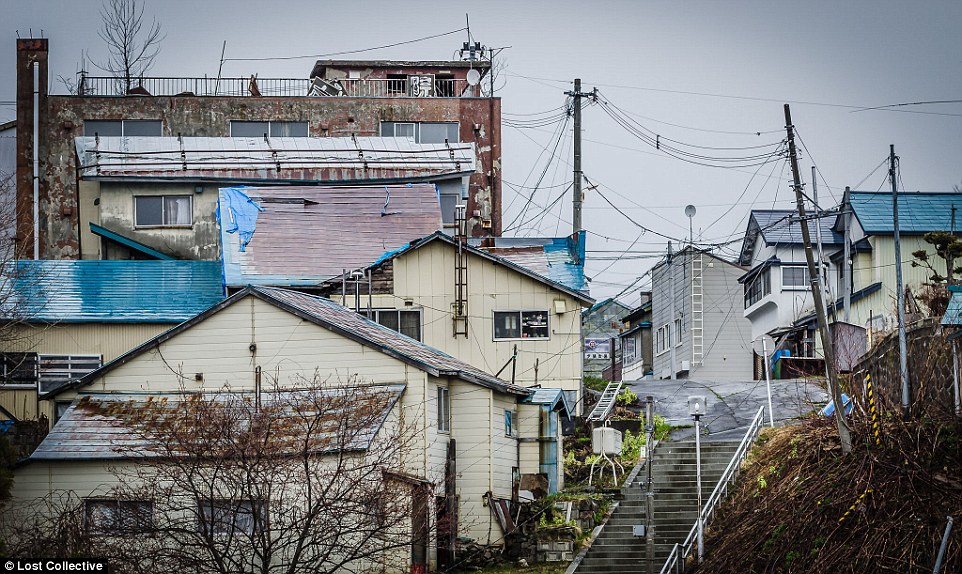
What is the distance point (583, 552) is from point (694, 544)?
2.45 metres

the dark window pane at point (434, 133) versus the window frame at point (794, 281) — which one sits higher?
the dark window pane at point (434, 133)

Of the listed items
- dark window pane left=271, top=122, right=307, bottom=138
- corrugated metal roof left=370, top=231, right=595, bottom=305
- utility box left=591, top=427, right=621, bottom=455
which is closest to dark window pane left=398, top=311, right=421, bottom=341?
corrugated metal roof left=370, top=231, right=595, bottom=305

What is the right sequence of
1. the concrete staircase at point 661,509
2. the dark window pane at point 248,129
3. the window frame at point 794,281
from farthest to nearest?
the window frame at point 794,281
the dark window pane at point 248,129
the concrete staircase at point 661,509

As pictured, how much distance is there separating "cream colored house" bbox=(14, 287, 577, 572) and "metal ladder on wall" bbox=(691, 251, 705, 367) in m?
31.6

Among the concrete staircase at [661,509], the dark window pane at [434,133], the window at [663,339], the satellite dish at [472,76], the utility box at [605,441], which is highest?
the satellite dish at [472,76]

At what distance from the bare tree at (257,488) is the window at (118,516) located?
0.04m

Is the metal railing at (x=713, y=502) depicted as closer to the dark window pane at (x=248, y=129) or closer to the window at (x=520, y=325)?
the window at (x=520, y=325)

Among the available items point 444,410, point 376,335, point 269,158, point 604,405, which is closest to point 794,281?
point 604,405

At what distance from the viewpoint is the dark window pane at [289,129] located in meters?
57.2

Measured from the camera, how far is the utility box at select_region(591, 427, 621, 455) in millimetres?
37312

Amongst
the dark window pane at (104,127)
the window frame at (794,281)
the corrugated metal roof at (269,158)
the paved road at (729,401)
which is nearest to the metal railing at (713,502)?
the paved road at (729,401)

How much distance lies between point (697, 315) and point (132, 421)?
3830 cm

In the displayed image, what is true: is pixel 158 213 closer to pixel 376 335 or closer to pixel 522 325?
pixel 522 325

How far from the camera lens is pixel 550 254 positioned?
45.6 m
